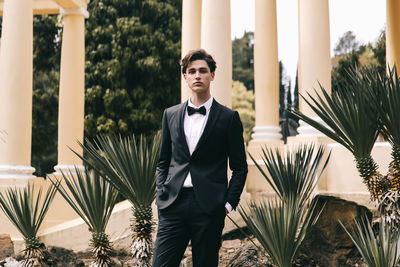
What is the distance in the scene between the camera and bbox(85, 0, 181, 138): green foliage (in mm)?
41719

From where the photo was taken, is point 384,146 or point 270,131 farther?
point 270,131

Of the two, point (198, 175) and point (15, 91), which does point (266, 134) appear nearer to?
point (15, 91)

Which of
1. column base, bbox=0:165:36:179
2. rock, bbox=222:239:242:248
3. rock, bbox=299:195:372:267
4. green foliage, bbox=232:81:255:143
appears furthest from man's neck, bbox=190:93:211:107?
green foliage, bbox=232:81:255:143

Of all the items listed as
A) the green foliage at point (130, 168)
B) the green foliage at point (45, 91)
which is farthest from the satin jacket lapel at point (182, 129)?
the green foliage at point (45, 91)

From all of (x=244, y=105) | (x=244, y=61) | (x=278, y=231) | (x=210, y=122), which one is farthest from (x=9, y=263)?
(x=244, y=61)

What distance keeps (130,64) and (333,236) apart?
31.0 meters

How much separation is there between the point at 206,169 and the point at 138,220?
532cm

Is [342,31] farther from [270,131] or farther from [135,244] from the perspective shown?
[135,244]

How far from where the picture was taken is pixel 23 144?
24.1m

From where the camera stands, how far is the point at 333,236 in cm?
1507

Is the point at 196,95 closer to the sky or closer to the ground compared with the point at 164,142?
closer to the sky

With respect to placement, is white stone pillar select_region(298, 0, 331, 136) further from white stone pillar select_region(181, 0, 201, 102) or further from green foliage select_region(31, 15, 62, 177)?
green foliage select_region(31, 15, 62, 177)

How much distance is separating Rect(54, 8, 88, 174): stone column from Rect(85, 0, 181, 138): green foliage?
33.3ft

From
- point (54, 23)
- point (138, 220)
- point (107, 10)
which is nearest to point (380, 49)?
point (107, 10)
